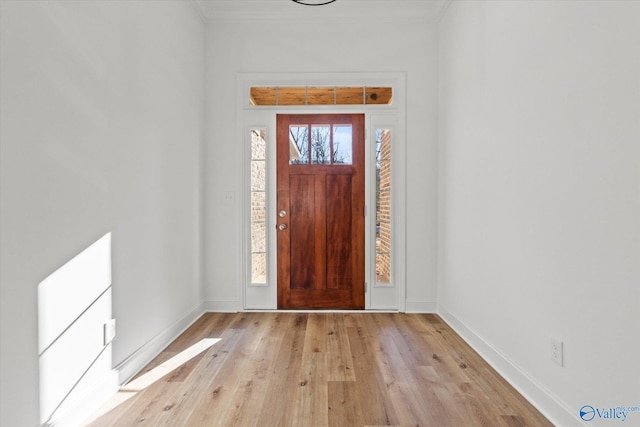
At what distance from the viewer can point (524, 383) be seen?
6.72 ft

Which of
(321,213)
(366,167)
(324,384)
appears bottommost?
(324,384)

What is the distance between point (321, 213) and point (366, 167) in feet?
2.20

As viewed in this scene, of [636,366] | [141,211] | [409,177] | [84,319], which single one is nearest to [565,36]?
[636,366]

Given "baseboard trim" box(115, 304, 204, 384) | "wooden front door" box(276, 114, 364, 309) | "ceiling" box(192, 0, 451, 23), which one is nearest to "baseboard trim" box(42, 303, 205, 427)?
"baseboard trim" box(115, 304, 204, 384)

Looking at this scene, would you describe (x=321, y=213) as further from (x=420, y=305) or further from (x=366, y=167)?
(x=420, y=305)

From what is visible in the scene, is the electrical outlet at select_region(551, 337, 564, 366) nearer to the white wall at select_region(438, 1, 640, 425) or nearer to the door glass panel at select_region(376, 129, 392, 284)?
the white wall at select_region(438, 1, 640, 425)

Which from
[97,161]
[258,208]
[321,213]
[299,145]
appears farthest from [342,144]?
[97,161]

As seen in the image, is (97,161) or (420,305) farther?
(420,305)

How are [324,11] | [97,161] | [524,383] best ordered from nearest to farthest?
[97,161] → [524,383] → [324,11]

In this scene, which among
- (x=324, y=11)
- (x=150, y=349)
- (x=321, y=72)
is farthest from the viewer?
(x=321, y=72)

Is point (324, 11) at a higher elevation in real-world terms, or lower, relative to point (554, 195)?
higher

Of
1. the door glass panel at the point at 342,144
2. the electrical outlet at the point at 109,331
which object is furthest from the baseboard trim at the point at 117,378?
the door glass panel at the point at 342,144

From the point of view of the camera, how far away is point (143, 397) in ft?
6.57

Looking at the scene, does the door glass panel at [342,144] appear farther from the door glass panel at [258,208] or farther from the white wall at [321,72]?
the door glass panel at [258,208]
